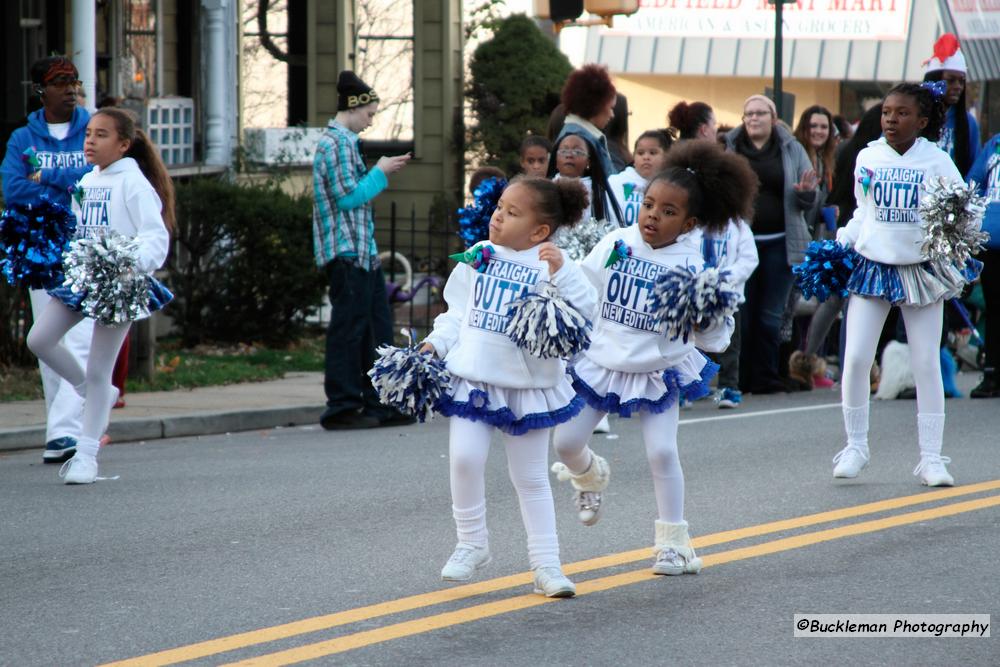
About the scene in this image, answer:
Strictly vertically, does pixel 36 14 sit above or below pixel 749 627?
above

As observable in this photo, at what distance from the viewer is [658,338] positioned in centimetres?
617

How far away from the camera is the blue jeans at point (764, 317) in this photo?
12.4 meters

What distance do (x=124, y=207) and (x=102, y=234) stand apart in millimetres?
227

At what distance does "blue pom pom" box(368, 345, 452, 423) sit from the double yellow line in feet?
2.28

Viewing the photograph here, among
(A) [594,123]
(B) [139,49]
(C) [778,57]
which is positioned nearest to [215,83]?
(B) [139,49]

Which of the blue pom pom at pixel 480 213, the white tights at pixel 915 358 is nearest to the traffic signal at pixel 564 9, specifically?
the white tights at pixel 915 358

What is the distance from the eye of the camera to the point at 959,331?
1454 centimetres

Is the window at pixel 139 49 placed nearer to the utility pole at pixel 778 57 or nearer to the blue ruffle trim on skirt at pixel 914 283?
the utility pole at pixel 778 57

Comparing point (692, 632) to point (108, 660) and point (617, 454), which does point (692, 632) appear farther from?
point (617, 454)

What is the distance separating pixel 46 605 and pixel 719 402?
6.95m

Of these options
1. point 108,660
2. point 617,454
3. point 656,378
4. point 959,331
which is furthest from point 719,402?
point 108,660
